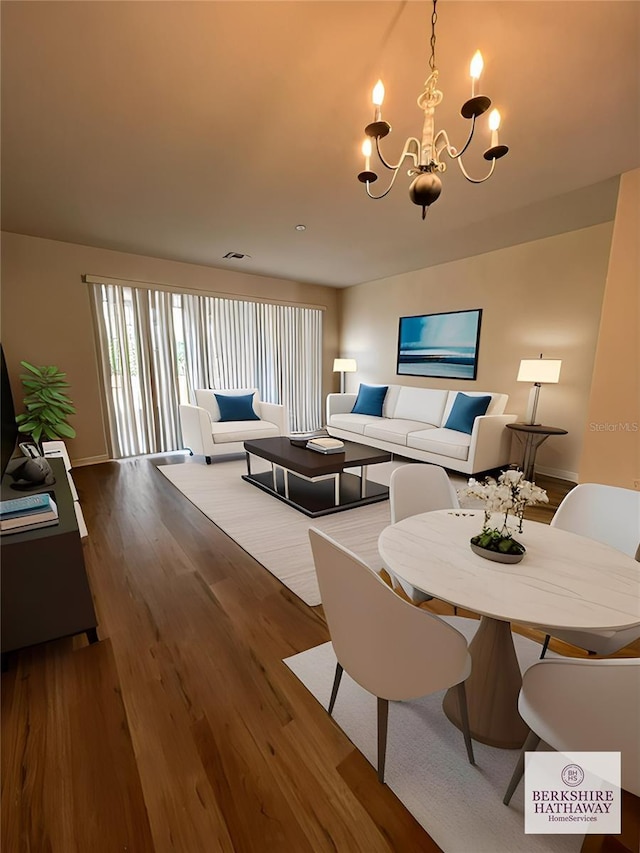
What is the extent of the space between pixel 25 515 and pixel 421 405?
4334mm

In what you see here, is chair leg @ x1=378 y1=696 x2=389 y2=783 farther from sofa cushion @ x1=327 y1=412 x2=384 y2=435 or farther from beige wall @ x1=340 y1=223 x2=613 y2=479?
sofa cushion @ x1=327 y1=412 x2=384 y2=435

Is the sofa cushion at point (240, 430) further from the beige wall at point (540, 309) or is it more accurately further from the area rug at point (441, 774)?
the area rug at point (441, 774)

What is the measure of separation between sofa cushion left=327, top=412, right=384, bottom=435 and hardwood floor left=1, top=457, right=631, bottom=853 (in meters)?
→ 3.16

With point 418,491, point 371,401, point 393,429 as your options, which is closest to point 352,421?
point 371,401

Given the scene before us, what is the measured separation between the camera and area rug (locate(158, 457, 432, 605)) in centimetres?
230

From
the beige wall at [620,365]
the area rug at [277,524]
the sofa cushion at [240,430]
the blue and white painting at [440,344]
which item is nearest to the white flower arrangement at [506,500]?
the area rug at [277,524]

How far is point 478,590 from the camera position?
104 cm

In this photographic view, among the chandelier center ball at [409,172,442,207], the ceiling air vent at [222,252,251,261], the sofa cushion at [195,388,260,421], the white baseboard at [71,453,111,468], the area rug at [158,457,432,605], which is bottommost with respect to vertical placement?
the area rug at [158,457,432,605]

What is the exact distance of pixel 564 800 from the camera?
1029 mm

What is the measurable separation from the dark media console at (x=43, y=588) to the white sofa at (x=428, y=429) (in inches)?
135

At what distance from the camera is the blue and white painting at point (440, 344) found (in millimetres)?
4730

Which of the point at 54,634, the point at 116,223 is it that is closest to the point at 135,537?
the point at 54,634

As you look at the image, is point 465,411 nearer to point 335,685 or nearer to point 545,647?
point 545,647

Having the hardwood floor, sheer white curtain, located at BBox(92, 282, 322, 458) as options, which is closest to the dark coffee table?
the hardwood floor
